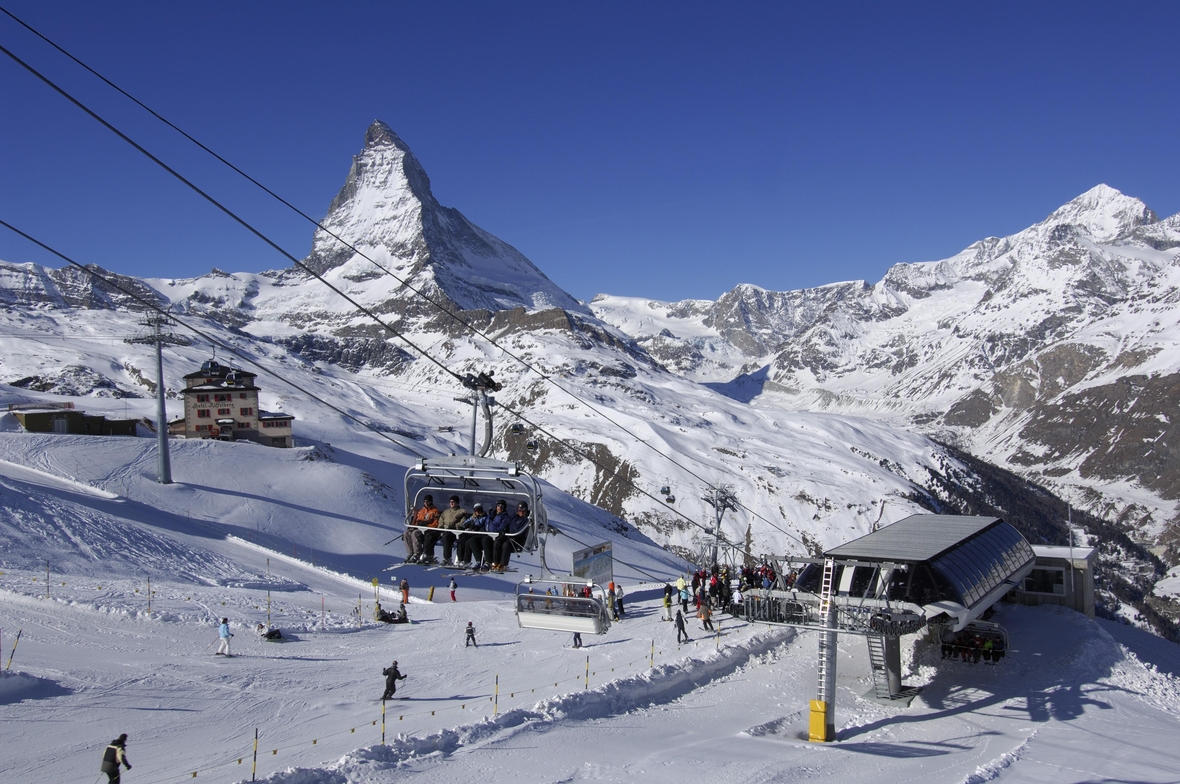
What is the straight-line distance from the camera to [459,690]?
74.9 ft

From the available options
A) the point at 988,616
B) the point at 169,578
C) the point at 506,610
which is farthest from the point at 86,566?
the point at 988,616

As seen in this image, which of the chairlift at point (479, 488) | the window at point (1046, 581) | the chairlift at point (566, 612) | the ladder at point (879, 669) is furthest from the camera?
the window at point (1046, 581)

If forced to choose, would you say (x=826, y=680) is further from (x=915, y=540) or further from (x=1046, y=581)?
(x=1046, y=581)

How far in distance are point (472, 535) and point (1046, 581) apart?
108 feet

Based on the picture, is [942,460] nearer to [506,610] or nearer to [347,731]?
[506,610]

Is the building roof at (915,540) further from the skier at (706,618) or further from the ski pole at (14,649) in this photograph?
the ski pole at (14,649)

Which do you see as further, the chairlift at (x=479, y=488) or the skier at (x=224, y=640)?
the skier at (x=224, y=640)

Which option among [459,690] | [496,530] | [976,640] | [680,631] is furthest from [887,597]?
[459,690]

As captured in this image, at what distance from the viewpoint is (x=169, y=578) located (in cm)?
3534

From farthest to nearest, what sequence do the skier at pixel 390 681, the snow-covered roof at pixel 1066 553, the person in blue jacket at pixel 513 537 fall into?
1. the snow-covered roof at pixel 1066 553
2. the skier at pixel 390 681
3. the person in blue jacket at pixel 513 537

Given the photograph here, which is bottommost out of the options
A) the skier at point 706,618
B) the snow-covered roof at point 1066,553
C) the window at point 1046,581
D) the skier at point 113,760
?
the skier at point 113,760

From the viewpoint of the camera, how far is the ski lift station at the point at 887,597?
72.6ft

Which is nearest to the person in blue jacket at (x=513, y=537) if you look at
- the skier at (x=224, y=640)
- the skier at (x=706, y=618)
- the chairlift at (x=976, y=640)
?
the skier at (x=224, y=640)

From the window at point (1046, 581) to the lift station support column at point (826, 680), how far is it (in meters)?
22.6
